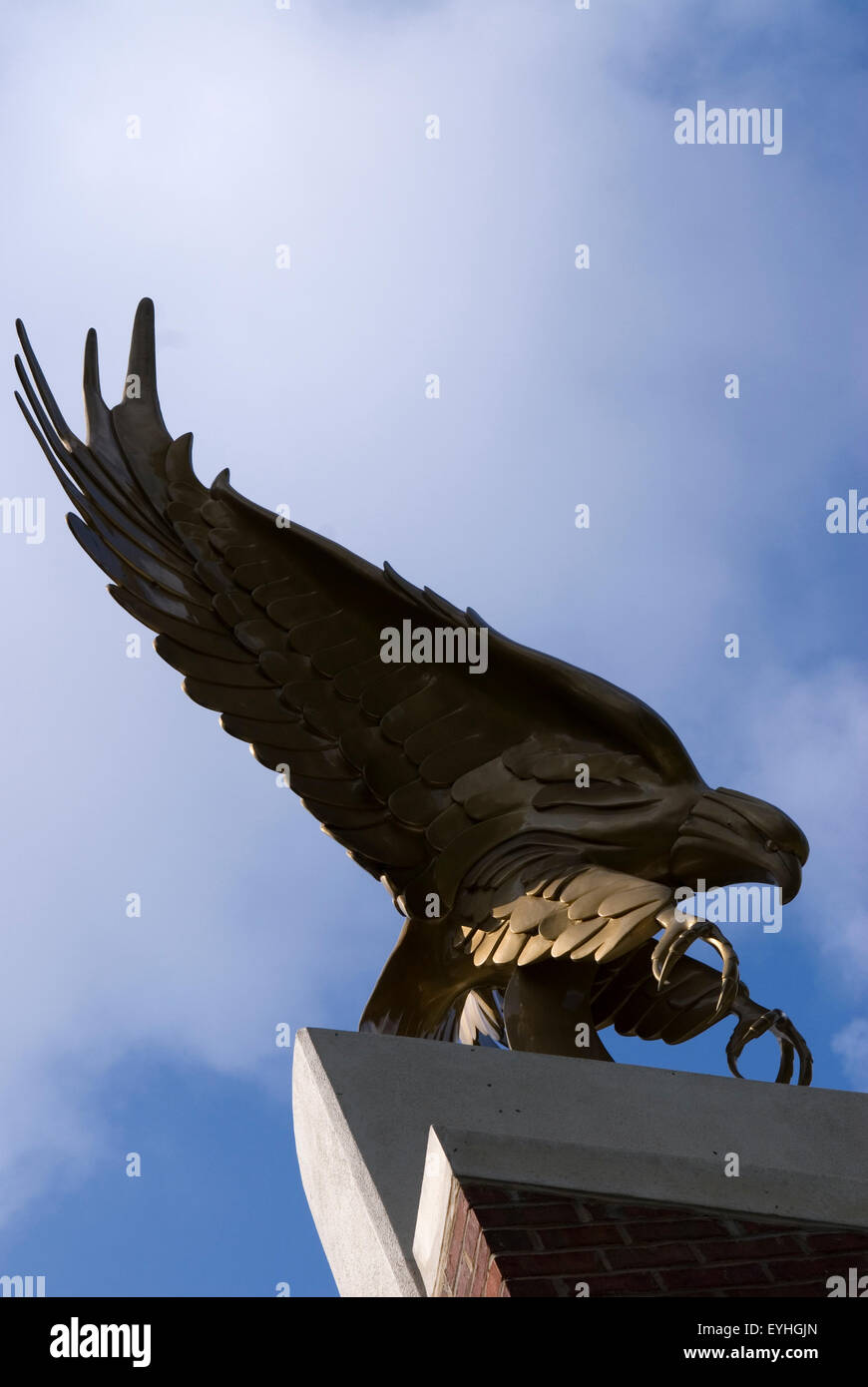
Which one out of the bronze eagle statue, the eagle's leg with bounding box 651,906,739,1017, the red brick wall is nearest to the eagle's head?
the bronze eagle statue

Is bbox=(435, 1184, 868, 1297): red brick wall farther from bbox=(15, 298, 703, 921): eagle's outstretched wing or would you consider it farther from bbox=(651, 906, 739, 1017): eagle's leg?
bbox=(15, 298, 703, 921): eagle's outstretched wing

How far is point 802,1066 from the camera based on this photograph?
253 inches

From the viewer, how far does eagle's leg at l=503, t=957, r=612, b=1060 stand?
6641 mm

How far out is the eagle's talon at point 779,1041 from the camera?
6.43 m

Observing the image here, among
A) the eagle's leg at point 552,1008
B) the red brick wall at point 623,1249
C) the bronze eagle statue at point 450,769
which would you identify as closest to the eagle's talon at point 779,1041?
the bronze eagle statue at point 450,769

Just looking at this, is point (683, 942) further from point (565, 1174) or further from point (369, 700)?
point (369, 700)

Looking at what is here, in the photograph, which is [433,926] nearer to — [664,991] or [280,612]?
[664,991]

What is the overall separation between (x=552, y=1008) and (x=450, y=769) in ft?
3.33

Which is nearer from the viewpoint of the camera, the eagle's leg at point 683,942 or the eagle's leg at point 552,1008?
the eagle's leg at point 683,942

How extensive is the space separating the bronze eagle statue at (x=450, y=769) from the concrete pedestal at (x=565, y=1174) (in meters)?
0.83

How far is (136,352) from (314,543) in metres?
1.44

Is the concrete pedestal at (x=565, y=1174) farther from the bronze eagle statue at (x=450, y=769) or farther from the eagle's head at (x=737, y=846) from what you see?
the eagle's head at (x=737, y=846)

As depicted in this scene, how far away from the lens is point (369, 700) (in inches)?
291
